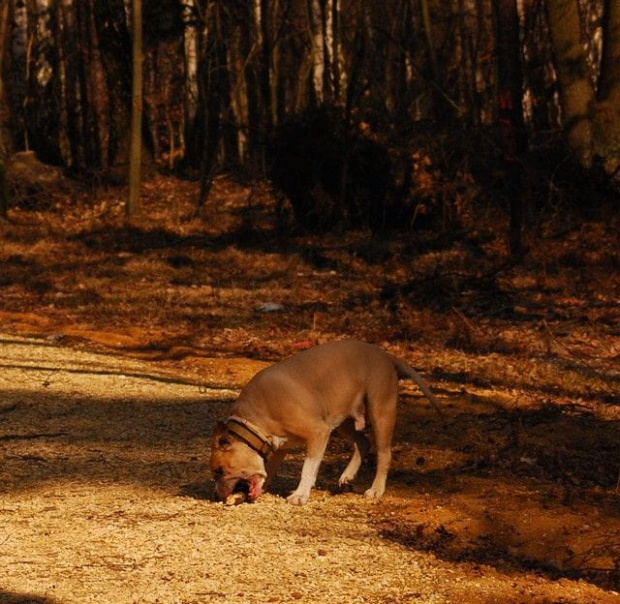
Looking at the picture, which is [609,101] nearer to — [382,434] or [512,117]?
[512,117]

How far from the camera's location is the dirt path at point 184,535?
5.28 metres

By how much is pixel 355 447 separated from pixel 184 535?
5.06 feet

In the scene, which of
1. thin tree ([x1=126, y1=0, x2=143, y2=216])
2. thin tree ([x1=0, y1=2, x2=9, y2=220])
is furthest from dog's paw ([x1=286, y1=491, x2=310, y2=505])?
thin tree ([x1=0, y1=2, x2=9, y2=220])

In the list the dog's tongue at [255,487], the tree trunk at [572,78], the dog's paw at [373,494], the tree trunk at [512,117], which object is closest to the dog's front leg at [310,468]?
the dog's tongue at [255,487]

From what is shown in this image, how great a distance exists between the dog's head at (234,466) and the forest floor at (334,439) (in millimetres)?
133

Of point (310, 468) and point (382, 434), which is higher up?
point (382, 434)

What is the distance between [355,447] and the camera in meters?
7.21

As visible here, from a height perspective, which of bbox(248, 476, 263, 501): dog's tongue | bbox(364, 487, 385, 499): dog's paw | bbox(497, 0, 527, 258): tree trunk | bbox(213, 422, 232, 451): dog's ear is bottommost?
bbox(364, 487, 385, 499): dog's paw

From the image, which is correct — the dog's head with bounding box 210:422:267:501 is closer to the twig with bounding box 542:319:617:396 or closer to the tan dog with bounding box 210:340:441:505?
the tan dog with bounding box 210:340:441:505

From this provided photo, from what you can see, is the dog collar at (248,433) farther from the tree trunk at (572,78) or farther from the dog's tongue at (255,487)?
the tree trunk at (572,78)

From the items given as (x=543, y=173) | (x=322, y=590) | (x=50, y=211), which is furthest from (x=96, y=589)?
(x=50, y=211)

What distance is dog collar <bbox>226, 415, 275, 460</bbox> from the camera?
629cm

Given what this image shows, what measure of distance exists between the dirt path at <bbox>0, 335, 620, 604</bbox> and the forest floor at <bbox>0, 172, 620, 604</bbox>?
16 millimetres

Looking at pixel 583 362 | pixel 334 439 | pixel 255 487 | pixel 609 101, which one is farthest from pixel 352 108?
pixel 255 487
